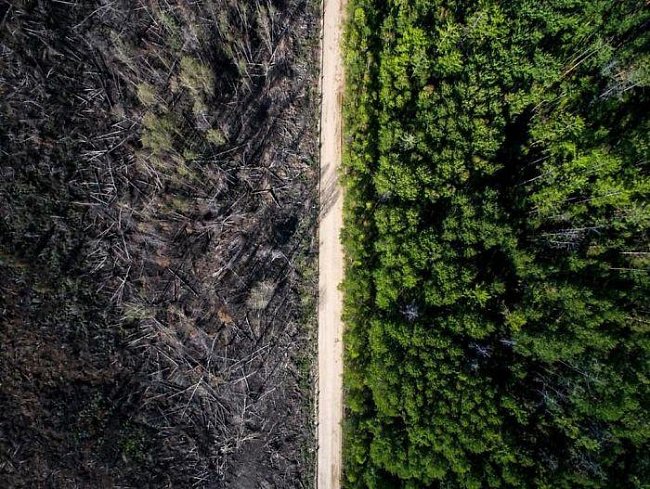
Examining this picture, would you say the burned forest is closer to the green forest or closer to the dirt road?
the dirt road

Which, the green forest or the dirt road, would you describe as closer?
the green forest

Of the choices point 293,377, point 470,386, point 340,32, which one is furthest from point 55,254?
point 470,386

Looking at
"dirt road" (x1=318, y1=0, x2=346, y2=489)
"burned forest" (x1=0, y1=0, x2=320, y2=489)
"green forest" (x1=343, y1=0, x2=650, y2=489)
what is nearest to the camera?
"green forest" (x1=343, y1=0, x2=650, y2=489)

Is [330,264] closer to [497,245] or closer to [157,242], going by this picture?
[497,245]

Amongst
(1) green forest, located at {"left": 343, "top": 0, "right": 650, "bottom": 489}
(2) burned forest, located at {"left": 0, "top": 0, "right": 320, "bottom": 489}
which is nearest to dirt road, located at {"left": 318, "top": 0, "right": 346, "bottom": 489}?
(2) burned forest, located at {"left": 0, "top": 0, "right": 320, "bottom": 489}

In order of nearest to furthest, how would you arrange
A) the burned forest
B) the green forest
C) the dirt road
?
the green forest < the burned forest < the dirt road

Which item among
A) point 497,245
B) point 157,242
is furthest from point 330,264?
point 157,242

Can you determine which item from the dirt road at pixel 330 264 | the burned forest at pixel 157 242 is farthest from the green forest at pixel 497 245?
the burned forest at pixel 157 242

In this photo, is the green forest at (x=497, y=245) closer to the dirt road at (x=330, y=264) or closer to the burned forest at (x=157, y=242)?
the dirt road at (x=330, y=264)
